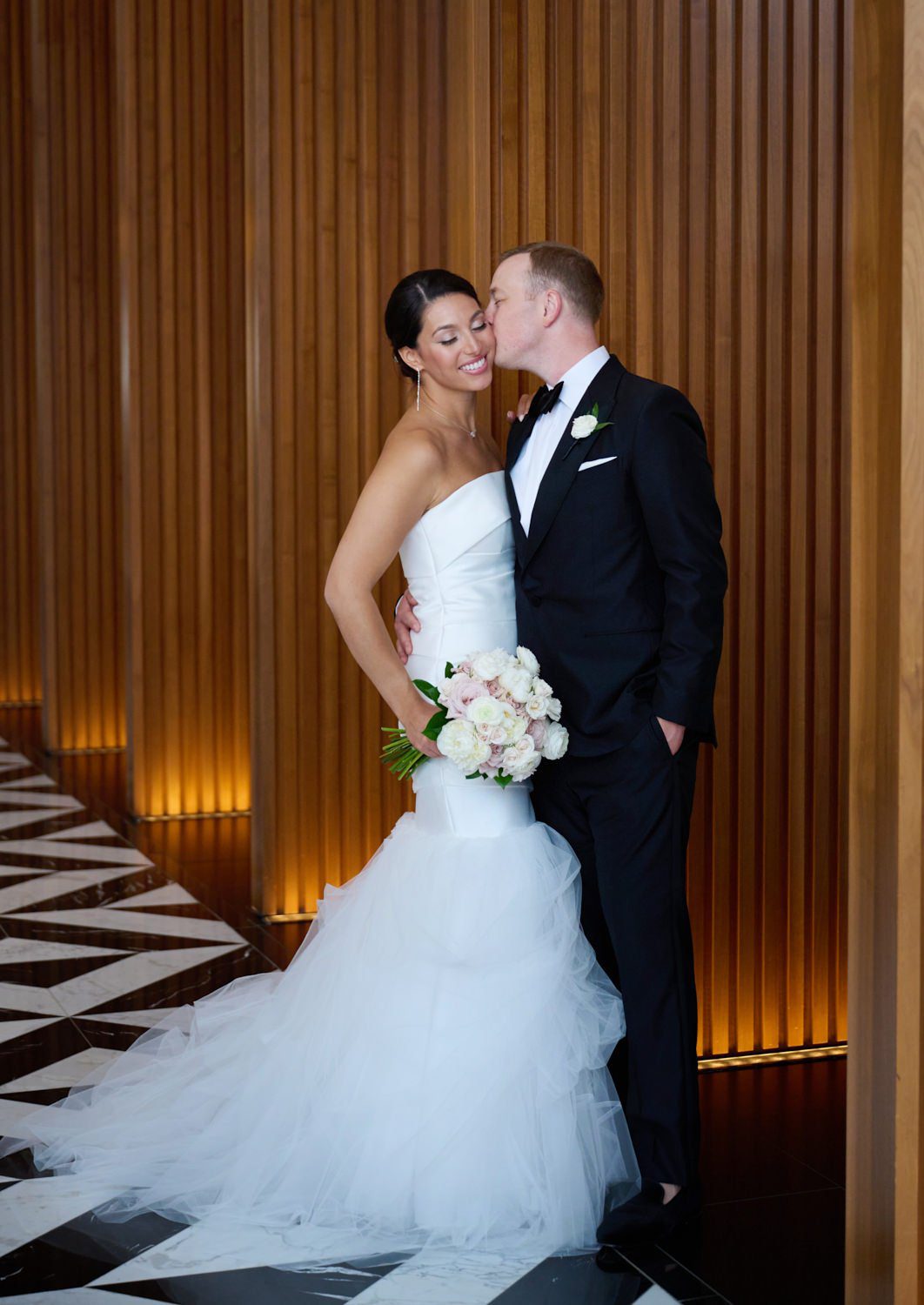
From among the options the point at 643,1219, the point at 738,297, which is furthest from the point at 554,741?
the point at 738,297

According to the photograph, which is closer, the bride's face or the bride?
the bride

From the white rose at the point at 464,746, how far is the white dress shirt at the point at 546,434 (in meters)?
0.45

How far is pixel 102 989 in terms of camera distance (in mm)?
4215

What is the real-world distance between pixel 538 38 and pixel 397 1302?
110 inches

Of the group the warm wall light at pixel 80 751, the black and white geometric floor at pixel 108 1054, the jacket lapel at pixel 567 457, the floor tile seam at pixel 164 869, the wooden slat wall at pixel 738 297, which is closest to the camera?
the black and white geometric floor at pixel 108 1054

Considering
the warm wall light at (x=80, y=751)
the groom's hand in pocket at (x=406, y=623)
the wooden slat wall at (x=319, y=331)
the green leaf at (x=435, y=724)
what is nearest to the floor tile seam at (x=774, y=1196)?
the green leaf at (x=435, y=724)

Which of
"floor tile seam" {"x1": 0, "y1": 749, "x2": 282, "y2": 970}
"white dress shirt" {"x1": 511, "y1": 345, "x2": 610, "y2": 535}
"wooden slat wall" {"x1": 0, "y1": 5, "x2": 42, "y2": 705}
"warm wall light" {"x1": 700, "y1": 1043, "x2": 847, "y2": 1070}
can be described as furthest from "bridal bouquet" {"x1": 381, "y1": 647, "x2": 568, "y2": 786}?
"wooden slat wall" {"x1": 0, "y1": 5, "x2": 42, "y2": 705}

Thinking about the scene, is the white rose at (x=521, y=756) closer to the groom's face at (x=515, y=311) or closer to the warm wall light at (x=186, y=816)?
the groom's face at (x=515, y=311)

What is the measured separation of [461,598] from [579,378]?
501 millimetres

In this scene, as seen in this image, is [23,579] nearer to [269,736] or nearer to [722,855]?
[269,736]

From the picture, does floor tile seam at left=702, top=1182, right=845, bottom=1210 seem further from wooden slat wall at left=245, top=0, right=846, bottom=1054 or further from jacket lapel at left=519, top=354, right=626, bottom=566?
jacket lapel at left=519, top=354, right=626, bottom=566

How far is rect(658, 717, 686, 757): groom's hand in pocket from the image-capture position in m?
2.62

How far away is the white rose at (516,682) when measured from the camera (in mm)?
2582

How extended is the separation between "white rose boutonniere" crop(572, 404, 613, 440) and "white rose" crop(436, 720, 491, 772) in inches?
22.6
